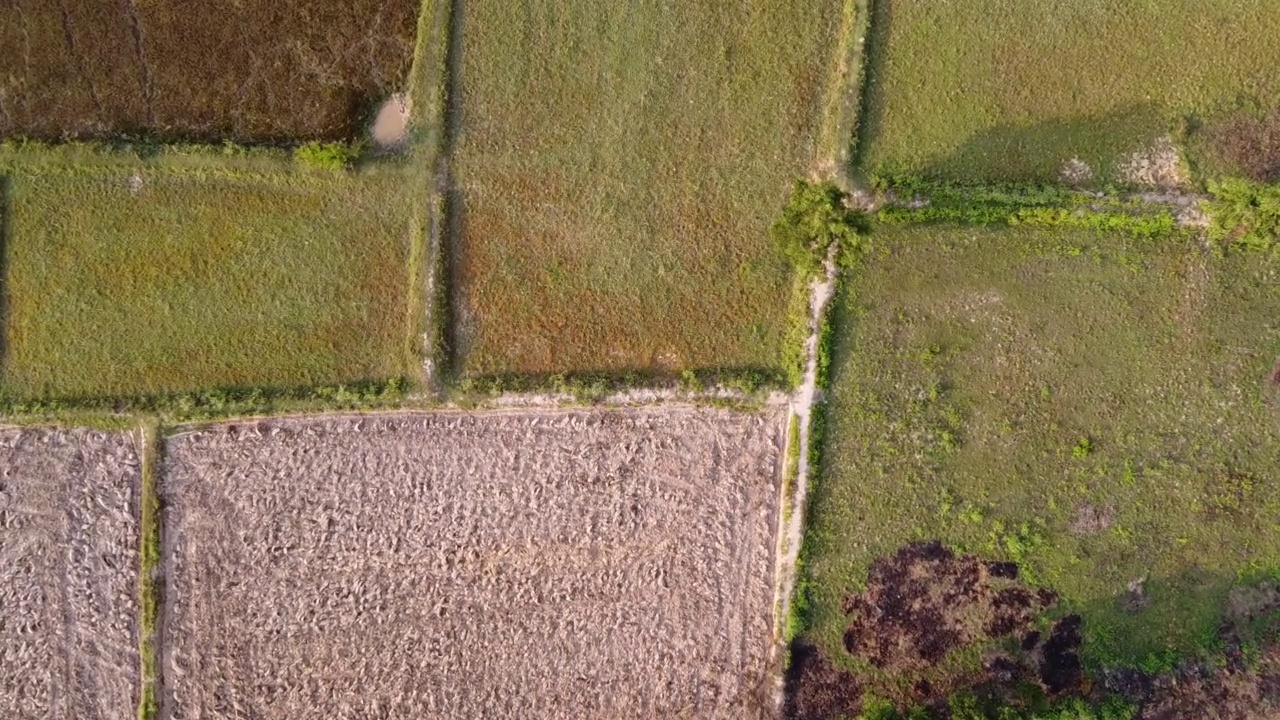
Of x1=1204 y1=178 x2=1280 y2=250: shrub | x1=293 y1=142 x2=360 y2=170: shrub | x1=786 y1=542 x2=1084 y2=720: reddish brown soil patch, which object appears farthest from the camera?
x1=786 y1=542 x2=1084 y2=720: reddish brown soil patch

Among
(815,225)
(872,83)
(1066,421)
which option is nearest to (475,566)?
(815,225)

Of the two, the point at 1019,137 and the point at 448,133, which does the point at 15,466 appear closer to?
the point at 448,133

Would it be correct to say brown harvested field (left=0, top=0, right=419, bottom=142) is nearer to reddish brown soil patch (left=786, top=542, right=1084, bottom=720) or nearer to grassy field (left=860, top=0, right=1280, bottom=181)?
grassy field (left=860, top=0, right=1280, bottom=181)

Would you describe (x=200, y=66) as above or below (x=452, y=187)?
above

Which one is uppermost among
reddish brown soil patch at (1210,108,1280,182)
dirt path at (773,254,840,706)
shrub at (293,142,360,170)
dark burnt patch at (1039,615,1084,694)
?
reddish brown soil patch at (1210,108,1280,182)

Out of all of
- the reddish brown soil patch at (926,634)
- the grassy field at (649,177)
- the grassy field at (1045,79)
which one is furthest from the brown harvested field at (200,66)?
the reddish brown soil patch at (926,634)

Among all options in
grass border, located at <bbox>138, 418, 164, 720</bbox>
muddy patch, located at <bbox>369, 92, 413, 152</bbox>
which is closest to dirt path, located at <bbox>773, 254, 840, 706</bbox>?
muddy patch, located at <bbox>369, 92, 413, 152</bbox>

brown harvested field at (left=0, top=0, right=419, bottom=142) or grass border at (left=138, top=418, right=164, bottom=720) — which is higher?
brown harvested field at (left=0, top=0, right=419, bottom=142)

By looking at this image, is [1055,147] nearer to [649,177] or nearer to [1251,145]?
[1251,145]
